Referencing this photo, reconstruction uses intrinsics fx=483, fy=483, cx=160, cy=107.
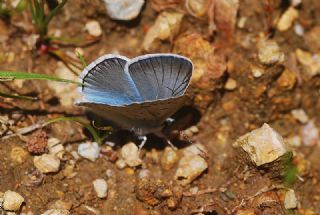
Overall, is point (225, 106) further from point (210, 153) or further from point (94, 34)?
point (94, 34)

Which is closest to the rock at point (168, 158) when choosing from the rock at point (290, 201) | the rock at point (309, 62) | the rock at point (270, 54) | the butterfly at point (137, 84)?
the butterfly at point (137, 84)

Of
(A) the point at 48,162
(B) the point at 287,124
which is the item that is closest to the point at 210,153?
(B) the point at 287,124

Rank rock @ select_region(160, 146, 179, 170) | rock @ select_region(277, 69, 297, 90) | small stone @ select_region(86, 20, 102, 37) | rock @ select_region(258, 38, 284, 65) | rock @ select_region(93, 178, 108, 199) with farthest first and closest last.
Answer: small stone @ select_region(86, 20, 102, 37) < rock @ select_region(277, 69, 297, 90) < rock @ select_region(258, 38, 284, 65) < rock @ select_region(160, 146, 179, 170) < rock @ select_region(93, 178, 108, 199)

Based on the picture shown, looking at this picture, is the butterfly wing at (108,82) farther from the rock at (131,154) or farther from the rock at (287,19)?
the rock at (287,19)

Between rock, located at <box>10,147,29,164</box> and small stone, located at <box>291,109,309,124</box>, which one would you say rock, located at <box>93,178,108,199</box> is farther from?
small stone, located at <box>291,109,309,124</box>

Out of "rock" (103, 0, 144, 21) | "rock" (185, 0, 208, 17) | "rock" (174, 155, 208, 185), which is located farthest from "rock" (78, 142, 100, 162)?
"rock" (185, 0, 208, 17)

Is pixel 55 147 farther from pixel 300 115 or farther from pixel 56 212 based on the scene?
pixel 300 115
